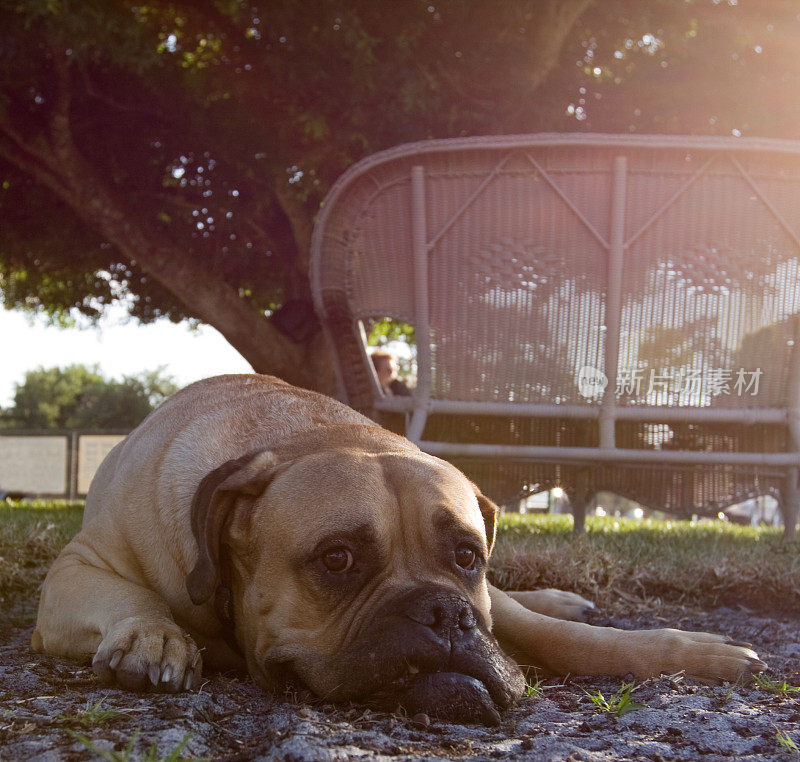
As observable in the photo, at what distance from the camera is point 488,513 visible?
2.53 meters

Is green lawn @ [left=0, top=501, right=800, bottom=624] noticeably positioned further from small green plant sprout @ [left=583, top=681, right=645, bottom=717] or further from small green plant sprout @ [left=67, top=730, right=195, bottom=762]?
small green plant sprout @ [left=67, top=730, right=195, bottom=762]

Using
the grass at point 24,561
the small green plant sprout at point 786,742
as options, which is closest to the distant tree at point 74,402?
the grass at point 24,561

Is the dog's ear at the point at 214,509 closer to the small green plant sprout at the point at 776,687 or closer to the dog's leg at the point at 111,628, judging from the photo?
the dog's leg at the point at 111,628

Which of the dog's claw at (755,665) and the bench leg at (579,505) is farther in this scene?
the bench leg at (579,505)

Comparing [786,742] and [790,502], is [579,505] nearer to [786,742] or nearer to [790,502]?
[790,502]

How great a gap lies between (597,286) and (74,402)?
41108 mm

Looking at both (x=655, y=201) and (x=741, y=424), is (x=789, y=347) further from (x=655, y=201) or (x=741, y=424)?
(x=655, y=201)

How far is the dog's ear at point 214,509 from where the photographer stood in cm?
206

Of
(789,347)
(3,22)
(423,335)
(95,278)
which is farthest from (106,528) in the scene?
(95,278)

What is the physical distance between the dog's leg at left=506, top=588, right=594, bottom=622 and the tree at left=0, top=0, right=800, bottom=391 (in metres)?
4.72

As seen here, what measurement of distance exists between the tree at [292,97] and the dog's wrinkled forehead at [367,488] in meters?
5.16

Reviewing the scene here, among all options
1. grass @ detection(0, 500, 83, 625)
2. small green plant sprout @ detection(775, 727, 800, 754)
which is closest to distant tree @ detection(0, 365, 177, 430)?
grass @ detection(0, 500, 83, 625)

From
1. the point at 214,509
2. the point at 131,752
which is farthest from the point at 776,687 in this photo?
the point at 131,752

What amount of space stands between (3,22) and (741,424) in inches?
243
